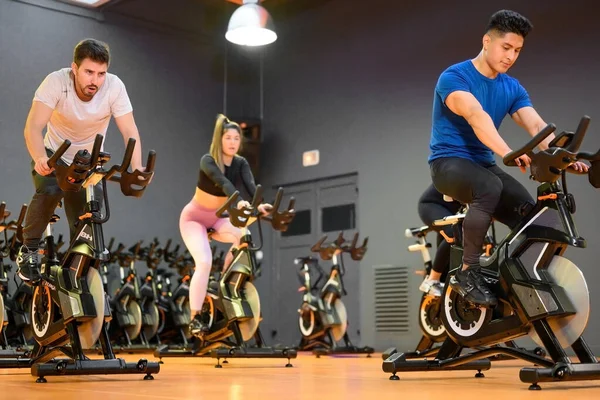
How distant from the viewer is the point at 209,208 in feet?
19.9

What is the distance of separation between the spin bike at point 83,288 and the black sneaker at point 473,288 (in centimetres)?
141

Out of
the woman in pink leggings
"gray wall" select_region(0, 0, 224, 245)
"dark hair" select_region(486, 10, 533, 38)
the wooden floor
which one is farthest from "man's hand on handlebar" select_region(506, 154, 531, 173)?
"gray wall" select_region(0, 0, 224, 245)

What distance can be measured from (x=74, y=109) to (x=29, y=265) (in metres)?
0.81

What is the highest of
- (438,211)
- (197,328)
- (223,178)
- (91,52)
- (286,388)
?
(91,52)

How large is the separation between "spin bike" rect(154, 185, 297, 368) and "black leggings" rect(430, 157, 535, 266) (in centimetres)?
225

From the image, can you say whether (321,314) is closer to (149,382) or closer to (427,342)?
(427,342)

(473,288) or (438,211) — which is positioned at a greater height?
(438,211)

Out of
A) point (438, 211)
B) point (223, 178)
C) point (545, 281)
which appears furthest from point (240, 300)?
point (545, 281)

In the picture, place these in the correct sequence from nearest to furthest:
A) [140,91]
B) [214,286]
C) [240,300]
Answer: [240,300] → [214,286] → [140,91]

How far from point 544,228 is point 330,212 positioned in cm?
661

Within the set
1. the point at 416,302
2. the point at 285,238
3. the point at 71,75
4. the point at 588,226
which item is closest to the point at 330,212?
the point at 285,238

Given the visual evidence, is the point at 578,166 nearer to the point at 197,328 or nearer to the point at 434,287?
the point at 434,287

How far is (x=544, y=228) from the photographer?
3154 millimetres

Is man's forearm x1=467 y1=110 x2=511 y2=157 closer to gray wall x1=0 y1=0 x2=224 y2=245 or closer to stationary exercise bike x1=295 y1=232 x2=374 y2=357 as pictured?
stationary exercise bike x1=295 y1=232 x2=374 y2=357
